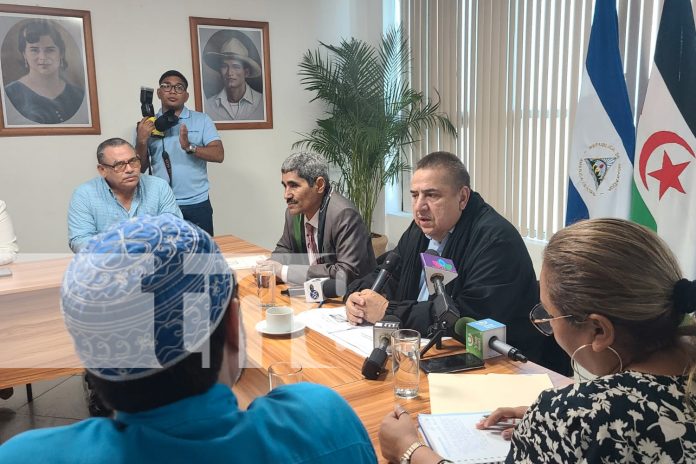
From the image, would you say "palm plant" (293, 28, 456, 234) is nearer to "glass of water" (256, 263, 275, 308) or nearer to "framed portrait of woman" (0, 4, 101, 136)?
"framed portrait of woman" (0, 4, 101, 136)

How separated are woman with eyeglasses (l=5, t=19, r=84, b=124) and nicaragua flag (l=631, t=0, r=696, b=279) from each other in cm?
392

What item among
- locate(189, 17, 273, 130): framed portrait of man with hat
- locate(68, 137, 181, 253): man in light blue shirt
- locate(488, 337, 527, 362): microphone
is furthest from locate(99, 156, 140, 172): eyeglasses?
locate(488, 337, 527, 362): microphone

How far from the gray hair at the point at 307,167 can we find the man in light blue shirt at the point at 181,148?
1691 mm

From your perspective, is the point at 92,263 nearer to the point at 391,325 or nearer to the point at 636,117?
the point at 391,325

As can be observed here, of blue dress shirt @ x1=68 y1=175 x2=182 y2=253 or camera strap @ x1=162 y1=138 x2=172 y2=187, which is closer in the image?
blue dress shirt @ x1=68 y1=175 x2=182 y2=253

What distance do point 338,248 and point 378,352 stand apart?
1164mm

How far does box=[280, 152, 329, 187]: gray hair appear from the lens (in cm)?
259

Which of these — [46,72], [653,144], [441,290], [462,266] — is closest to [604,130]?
[653,144]

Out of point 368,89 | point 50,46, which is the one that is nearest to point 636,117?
point 368,89

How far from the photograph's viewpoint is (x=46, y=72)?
158 inches

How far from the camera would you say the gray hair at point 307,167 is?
102 inches

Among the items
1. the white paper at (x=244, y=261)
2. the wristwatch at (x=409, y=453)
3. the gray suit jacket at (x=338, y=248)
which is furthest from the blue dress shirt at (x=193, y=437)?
the white paper at (x=244, y=261)

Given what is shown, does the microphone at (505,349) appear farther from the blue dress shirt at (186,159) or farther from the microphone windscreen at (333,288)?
the blue dress shirt at (186,159)

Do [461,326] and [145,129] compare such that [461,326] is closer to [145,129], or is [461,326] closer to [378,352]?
[378,352]
